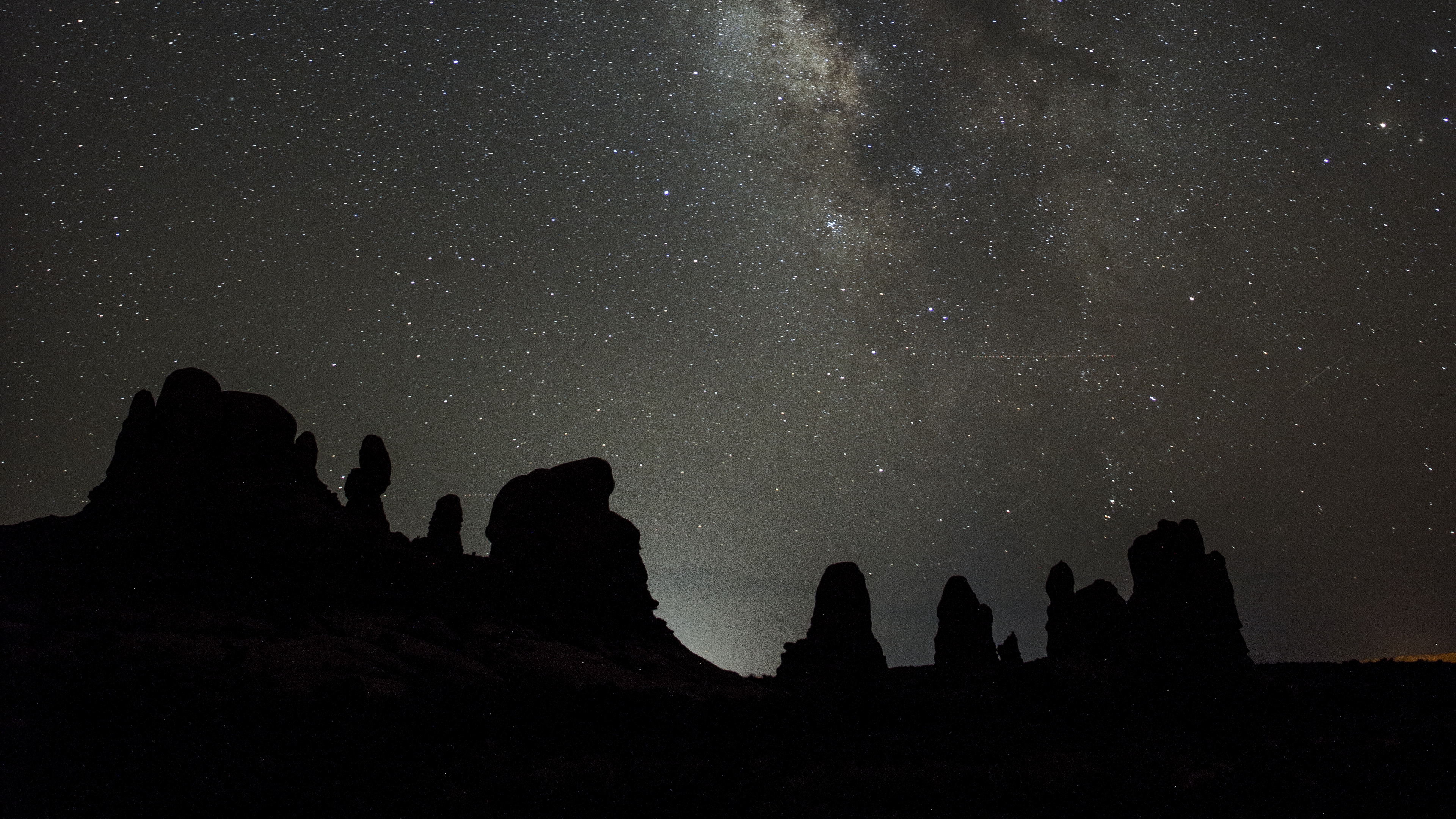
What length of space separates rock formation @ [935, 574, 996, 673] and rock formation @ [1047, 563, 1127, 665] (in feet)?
16.6

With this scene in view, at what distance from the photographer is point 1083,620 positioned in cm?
4988

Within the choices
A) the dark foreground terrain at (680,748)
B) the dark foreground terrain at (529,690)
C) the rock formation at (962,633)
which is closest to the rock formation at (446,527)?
the dark foreground terrain at (529,690)

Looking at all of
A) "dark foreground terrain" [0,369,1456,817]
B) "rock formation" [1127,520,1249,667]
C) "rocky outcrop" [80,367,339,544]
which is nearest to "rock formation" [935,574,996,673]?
"dark foreground terrain" [0,369,1456,817]

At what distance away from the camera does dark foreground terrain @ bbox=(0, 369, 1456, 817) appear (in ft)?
55.2

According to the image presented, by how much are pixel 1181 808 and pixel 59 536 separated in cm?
4759

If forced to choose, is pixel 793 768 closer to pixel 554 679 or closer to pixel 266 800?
pixel 266 800

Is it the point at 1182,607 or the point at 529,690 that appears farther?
the point at 1182,607

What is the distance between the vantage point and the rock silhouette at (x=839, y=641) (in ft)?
100.0

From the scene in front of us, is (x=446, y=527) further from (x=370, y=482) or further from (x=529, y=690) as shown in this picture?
(x=529, y=690)

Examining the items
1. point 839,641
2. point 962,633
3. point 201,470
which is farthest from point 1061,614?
point 201,470

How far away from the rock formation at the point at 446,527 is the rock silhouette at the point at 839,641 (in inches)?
1228

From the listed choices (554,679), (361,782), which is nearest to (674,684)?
(554,679)

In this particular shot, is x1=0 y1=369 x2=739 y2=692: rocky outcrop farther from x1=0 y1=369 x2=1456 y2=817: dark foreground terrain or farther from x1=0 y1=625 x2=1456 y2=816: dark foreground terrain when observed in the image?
x1=0 y1=625 x2=1456 y2=816: dark foreground terrain

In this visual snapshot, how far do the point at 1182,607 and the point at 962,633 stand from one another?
16858mm
